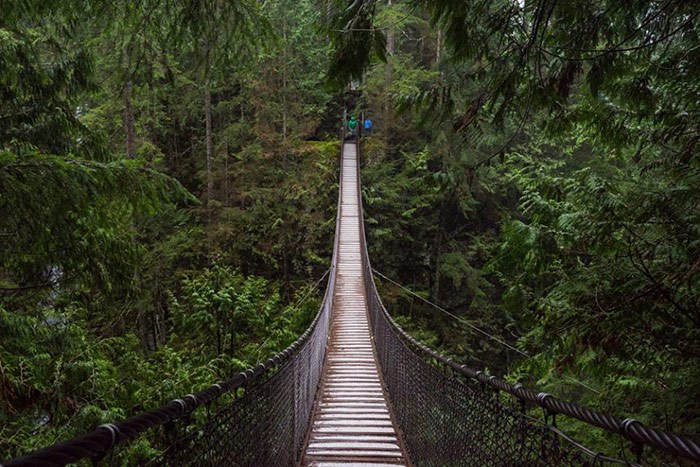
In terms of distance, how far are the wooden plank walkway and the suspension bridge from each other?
0.04 feet

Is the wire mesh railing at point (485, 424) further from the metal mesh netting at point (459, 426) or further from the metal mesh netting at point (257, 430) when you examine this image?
the metal mesh netting at point (257, 430)

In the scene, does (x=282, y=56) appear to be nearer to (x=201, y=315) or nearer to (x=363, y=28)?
(x=201, y=315)

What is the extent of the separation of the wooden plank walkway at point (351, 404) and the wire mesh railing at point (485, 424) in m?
0.20

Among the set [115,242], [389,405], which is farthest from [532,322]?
[115,242]

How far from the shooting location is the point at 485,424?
172 centimetres

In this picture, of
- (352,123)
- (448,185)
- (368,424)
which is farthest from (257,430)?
(352,123)

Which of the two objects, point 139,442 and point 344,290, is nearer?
point 139,442

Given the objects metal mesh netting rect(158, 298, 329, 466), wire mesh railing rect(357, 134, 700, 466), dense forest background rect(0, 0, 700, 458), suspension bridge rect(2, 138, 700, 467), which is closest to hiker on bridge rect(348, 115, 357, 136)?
dense forest background rect(0, 0, 700, 458)

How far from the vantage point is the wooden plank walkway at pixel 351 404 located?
9.77 ft

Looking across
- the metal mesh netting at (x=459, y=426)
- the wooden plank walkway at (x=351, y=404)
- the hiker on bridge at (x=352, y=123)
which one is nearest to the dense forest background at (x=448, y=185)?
the metal mesh netting at (x=459, y=426)

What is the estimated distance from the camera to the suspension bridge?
37.3 inches

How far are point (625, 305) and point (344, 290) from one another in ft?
22.7

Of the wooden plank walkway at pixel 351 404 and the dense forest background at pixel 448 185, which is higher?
the dense forest background at pixel 448 185

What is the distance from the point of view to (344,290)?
29.5 feet
